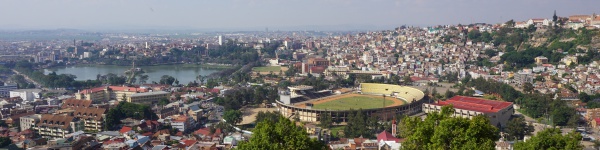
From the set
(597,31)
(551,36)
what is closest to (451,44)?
(551,36)

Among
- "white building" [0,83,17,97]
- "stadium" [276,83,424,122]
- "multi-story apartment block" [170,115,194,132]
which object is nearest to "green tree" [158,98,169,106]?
"multi-story apartment block" [170,115,194,132]

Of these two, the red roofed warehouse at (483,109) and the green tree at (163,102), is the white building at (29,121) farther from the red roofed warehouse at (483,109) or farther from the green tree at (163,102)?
the red roofed warehouse at (483,109)

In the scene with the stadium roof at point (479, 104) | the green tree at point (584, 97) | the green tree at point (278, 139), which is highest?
the green tree at point (278, 139)

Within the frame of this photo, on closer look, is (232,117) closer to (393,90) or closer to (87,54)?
(393,90)

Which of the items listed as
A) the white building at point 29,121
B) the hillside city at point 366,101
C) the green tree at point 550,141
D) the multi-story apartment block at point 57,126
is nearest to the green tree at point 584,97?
the hillside city at point 366,101

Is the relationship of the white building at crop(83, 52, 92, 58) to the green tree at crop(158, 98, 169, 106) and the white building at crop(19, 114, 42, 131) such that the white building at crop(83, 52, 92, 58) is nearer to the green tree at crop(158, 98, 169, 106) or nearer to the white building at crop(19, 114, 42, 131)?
the green tree at crop(158, 98, 169, 106)

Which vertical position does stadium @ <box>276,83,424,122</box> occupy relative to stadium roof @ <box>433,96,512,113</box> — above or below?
below
